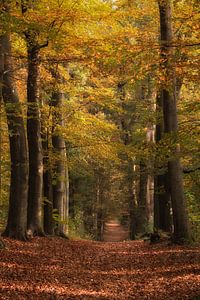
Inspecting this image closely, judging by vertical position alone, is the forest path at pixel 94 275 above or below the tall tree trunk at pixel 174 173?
below

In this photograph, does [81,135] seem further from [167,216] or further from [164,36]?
[164,36]

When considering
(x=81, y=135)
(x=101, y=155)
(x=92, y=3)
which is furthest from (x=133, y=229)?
(x=92, y=3)

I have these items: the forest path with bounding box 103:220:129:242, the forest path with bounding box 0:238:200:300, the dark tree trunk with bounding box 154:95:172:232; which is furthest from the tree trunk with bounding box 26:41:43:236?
the forest path with bounding box 103:220:129:242

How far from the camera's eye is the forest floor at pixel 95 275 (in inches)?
281

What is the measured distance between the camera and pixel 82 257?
12367 mm

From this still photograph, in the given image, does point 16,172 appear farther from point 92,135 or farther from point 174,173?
point 92,135

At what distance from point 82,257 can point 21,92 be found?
10.9 meters

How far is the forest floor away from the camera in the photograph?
714 cm

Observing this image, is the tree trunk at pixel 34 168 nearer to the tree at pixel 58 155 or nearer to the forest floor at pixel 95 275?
the tree at pixel 58 155

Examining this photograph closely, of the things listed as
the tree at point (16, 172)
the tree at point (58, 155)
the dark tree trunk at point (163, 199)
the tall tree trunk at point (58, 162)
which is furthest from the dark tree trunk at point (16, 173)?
the dark tree trunk at point (163, 199)

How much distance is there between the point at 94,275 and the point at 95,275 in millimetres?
33

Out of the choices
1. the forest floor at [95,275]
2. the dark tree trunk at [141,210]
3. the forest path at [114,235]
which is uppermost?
the dark tree trunk at [141,210]

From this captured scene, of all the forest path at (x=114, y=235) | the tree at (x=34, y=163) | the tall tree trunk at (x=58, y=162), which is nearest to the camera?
the tree at (x=34, y=163)

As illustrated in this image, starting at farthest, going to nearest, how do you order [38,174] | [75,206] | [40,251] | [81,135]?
1. [75,206]
2. [81,135]
3. [38,174]
4. [40,251]
